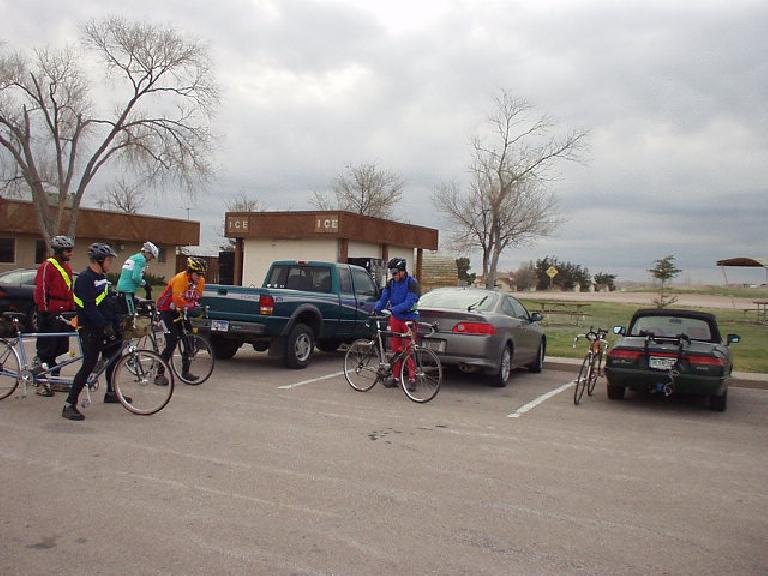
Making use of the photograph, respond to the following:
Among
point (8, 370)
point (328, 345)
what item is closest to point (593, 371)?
point (328, 345)

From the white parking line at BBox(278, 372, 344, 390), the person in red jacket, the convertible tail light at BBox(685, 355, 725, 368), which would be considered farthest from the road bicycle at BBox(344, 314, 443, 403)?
the person in red jacket

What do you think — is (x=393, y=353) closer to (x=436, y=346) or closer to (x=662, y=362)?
(x=436, y=346)

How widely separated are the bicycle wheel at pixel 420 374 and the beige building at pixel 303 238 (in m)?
20.4

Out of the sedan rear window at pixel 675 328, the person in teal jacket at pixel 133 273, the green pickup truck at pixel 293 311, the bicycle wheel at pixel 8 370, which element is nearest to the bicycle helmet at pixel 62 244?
the bicycle wheel at pixel 8 370

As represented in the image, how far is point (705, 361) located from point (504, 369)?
2955 mm

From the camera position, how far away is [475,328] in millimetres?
10219

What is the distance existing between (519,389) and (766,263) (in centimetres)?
2550

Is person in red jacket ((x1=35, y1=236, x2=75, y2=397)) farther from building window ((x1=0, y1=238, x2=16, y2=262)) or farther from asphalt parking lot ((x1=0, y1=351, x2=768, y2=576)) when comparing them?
building window ((x1=0, y1=238, x2=16, y2=262))

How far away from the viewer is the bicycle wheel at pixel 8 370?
26.7 ft

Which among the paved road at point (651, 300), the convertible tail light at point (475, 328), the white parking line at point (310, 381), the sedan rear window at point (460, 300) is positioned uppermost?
the paved road at point (651, 300)

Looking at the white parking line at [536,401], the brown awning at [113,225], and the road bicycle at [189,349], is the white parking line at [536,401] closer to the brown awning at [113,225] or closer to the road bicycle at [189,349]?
the road bicycle at [189,349]

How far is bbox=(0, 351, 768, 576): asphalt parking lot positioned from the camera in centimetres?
416

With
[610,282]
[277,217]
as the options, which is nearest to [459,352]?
[277,217]

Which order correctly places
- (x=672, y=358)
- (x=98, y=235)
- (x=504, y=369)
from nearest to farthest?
1. (x=672, y=358)
2. (x=504, y=369)
3. (x=98, y=235)
